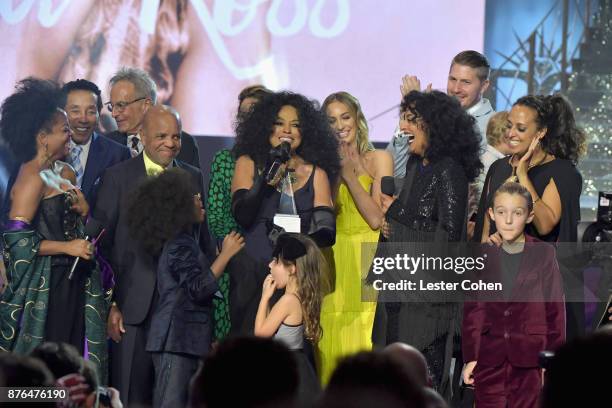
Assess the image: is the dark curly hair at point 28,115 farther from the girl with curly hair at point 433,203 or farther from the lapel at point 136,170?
the girl with curly hair at point 433,203

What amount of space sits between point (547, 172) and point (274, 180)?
1.17 metres

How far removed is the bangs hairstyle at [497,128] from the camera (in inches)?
216

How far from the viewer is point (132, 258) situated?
4.85 metres

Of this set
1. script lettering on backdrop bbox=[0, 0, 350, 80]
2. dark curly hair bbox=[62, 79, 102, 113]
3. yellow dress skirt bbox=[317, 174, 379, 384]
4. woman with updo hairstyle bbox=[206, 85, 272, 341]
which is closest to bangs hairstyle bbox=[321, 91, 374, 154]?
yellow dress skirt bbox=[317, 174, 379, 384]

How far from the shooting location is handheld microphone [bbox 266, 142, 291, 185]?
15.6ft

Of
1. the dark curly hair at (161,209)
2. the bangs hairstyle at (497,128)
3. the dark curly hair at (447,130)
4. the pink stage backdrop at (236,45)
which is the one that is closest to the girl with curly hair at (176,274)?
the dark curly hair at (161,209)

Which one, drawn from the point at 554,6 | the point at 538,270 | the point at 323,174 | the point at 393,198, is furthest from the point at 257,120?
the point at 554,6

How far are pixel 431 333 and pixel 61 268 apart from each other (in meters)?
1.60

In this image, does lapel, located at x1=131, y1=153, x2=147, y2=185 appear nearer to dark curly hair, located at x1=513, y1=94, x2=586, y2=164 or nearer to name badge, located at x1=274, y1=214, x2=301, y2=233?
name badge, located at x1=274, y1=214, x2=301, y2=233

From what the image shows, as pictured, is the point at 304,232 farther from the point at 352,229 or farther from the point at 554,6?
the point at 554,6

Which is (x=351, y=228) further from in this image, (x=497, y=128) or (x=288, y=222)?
(x=497, y=128)

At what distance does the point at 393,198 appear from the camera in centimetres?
492

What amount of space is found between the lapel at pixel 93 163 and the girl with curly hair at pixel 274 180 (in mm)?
738

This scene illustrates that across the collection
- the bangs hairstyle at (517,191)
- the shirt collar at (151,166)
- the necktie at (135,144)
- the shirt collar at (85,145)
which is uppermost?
the necktie at (135,144)
